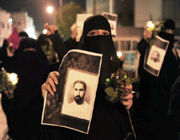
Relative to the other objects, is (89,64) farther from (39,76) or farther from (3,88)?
(39,76)

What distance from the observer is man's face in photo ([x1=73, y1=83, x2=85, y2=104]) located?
6.43 ft

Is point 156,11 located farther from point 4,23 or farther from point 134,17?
point 4,23

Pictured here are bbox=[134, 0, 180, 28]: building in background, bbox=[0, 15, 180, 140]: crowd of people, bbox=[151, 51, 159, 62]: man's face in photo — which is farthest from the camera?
bbox=[134, 0, 180, 28]: building in background

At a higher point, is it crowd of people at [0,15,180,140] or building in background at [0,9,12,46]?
building in background at [0,9,12,46]

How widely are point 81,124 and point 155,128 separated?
3.71m

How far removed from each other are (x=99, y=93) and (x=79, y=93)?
277mm

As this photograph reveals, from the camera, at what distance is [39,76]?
5363 mm

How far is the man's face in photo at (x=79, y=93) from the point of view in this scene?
1959mm

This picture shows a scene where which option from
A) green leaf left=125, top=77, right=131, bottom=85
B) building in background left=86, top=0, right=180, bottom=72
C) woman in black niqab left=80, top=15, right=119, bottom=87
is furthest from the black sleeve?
building in background left=86, top=0, right=180, bottom=72

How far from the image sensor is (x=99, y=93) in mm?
2211

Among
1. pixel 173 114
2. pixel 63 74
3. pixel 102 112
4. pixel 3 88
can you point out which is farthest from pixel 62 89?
pixel 3 88

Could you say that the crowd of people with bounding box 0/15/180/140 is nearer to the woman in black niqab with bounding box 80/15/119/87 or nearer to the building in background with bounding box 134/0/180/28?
the woman in black niqab with bounding box 80/15/119/87

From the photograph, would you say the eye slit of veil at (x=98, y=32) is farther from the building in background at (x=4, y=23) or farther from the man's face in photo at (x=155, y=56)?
the building in background at (x=4, y=23)

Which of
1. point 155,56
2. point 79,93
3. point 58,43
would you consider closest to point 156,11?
point 58,43
